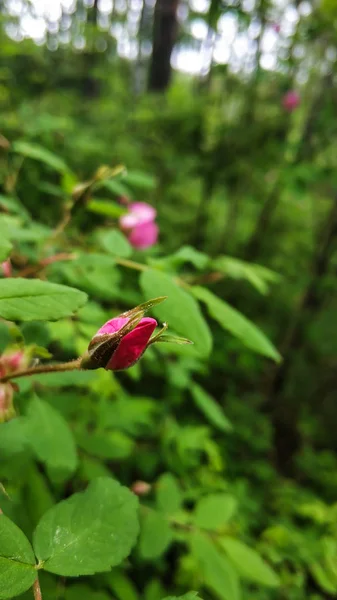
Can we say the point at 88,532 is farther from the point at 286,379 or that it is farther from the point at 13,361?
the point at 286,379

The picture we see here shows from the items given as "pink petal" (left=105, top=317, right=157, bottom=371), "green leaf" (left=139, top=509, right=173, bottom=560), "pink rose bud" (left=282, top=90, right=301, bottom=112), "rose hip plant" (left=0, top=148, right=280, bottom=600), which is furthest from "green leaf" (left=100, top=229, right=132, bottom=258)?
"pink rose bud" (left=282, top=90, right=301, bottom=112)

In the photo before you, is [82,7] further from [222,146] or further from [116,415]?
[116,415]

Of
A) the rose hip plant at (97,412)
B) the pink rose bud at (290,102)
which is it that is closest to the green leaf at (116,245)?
the rose hip plant at (97,412)

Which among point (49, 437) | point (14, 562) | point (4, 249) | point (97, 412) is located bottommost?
point (97, 412)

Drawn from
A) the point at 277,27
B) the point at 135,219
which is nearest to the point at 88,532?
the point at 135,219

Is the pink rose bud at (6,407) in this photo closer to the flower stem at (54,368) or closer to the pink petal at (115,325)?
the flower stem at (54,368)

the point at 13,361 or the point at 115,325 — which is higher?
the point at 115,325

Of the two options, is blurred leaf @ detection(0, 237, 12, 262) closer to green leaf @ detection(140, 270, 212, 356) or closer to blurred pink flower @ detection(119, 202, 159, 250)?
green leaf @ detection(140, 270, 212, 356)
